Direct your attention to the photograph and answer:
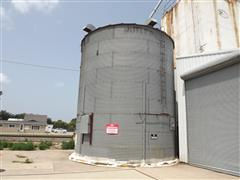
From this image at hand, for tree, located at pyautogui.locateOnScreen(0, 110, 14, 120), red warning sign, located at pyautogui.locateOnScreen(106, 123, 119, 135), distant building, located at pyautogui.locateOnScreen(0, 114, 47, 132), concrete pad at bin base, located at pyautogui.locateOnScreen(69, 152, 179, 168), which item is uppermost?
tree, located at pyautogui.locateOnScreen(0, 110, 14, 120)

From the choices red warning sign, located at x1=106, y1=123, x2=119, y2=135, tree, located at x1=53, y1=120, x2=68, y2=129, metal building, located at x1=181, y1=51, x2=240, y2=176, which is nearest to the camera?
metal building, located at x1=181, y1=51, x2=240, y2=176

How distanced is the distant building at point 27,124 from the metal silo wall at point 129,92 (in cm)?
5786

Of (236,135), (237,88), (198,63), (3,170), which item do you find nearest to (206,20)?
(198,63)

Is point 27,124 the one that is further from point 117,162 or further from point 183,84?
point 183,84

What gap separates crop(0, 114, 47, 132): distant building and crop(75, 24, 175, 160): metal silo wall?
57864 millimetres

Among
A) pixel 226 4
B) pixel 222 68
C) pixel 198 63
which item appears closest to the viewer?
pixel 222 68

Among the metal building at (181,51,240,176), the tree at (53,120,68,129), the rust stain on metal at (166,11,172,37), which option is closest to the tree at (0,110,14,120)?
the tree at (53,120,68,129)

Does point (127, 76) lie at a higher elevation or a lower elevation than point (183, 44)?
lower

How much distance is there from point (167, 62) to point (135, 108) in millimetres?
3707

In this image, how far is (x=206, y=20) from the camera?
Result: 16.8 meters

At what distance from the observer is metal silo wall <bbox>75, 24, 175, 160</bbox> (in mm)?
10594

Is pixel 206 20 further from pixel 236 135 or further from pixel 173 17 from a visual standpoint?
pixel 236 135

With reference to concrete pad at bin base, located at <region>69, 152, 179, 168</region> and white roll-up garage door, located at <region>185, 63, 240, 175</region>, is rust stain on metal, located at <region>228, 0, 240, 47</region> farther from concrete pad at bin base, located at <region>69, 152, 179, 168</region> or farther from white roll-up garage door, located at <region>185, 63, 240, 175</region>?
concrete pad at bin base, located at <region>69, 152, 179, 168</region>

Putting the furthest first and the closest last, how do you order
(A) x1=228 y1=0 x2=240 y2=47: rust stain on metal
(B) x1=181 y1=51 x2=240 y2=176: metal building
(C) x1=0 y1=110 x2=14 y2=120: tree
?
(C) x1=0 y1=110 x2=14 y2=120: tree
(A) x1=228 y1=0 x2=240 y2=47: rust stain on metal
(B) x1=181 y1=51 x2=240 y2=176: metal building
